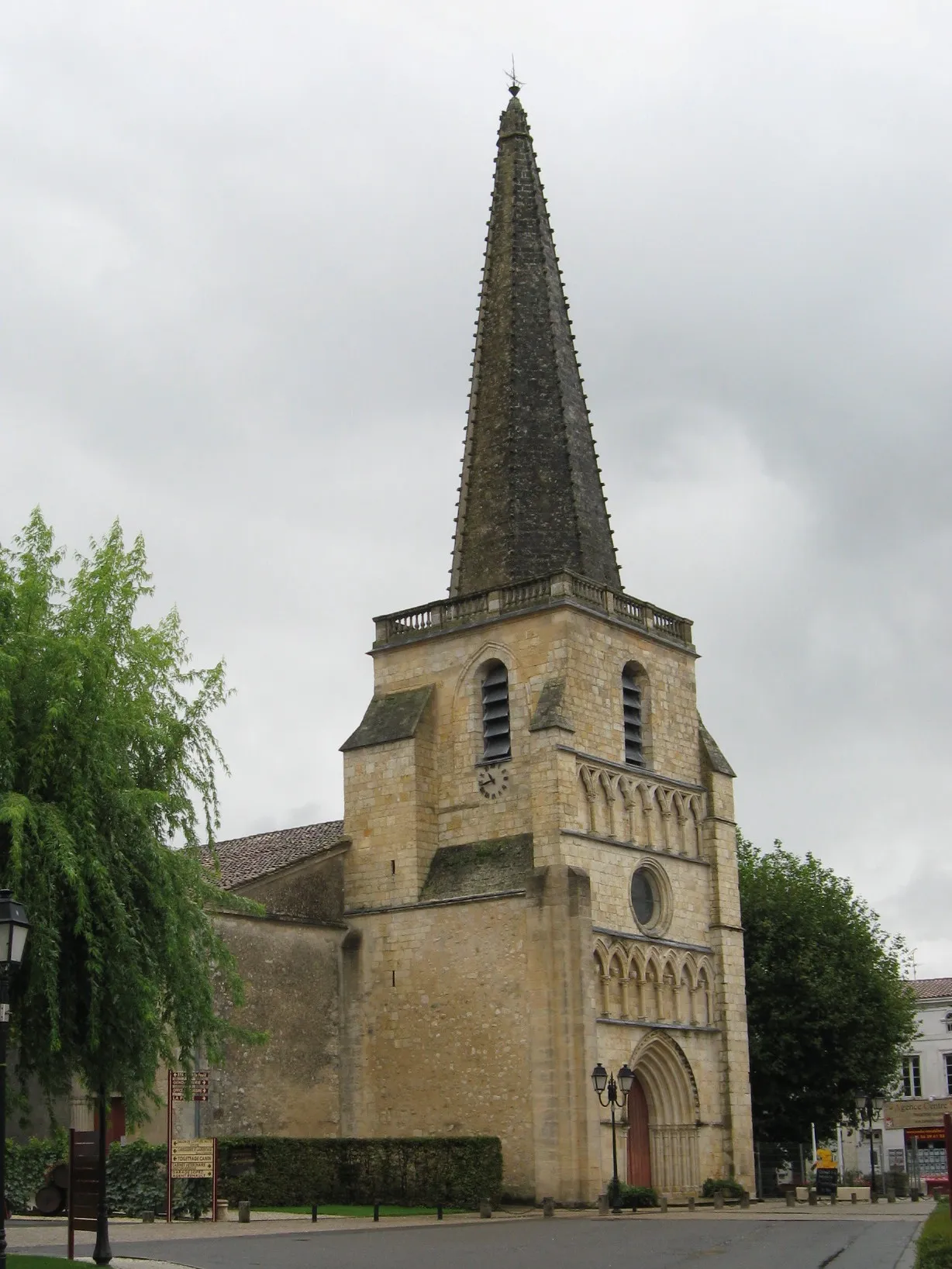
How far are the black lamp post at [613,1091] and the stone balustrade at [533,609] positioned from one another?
9830 millimetres

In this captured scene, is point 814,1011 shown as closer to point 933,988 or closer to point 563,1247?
point 563,1247

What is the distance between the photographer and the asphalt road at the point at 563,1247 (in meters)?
18.3

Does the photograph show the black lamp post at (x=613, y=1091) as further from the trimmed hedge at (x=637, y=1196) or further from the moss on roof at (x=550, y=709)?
the moss on roof at (x=550, y=709)

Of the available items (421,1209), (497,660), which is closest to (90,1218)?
(421,1209)

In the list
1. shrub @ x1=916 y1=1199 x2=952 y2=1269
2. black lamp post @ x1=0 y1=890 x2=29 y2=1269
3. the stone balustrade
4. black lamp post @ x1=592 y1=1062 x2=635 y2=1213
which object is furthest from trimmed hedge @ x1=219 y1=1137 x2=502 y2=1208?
A: black lamp post @ x1=0 y1=890 x2=29 y2=1269

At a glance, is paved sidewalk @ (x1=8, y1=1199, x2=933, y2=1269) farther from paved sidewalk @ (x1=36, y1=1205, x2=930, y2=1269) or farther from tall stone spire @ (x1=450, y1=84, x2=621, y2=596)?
tall stone spire @ (x1=450, y1=84, x2=621, y2=596)

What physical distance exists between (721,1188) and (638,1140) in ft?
6.74

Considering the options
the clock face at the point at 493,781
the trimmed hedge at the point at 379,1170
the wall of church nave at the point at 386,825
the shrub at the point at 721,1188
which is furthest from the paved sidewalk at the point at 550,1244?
the clock face at the point at 493,781

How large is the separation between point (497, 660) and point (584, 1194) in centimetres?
1133

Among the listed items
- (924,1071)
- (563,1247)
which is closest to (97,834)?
(563,1247)

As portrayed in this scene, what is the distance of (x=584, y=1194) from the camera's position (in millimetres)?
30891

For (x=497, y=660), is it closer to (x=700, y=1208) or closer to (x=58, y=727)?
(x=700, y=1208)

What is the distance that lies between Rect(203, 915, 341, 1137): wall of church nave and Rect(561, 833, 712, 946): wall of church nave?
19.9ft

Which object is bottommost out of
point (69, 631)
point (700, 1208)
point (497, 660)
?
point (700, 1208)
